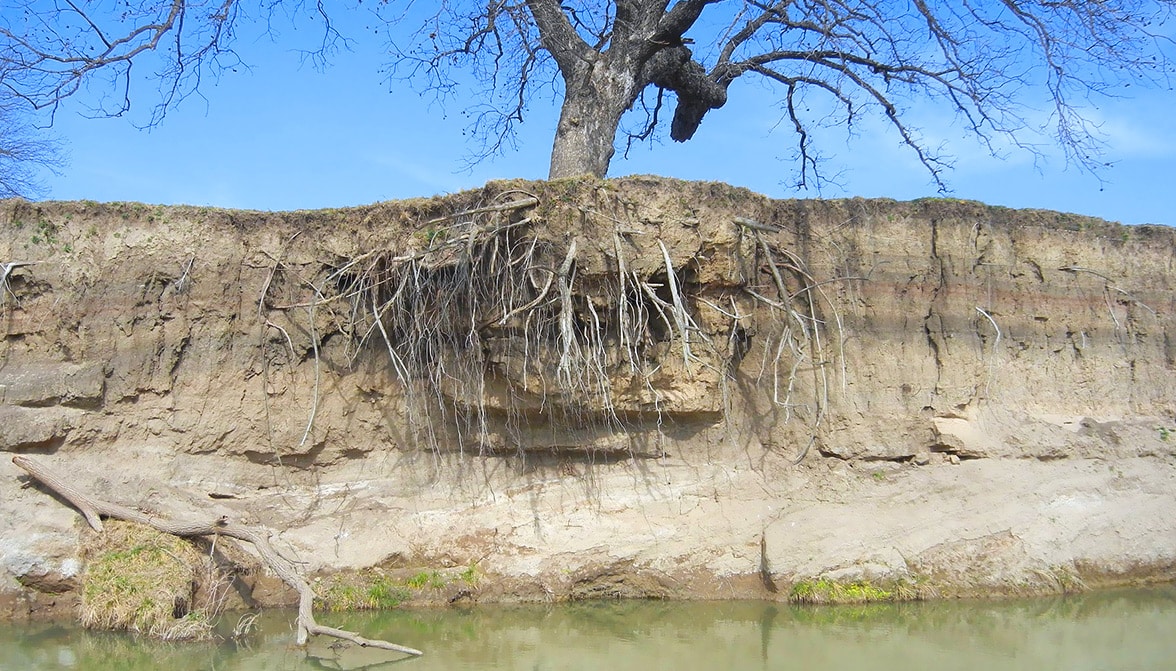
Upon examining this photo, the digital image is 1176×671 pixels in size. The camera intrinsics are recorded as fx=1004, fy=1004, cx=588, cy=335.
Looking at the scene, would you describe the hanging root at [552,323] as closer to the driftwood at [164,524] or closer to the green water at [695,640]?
the driftwood at [164,524]

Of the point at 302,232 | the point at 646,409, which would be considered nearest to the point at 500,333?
the point at 646,409

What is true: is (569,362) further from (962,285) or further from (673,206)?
(962,285)

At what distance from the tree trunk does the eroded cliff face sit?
1.92 metres

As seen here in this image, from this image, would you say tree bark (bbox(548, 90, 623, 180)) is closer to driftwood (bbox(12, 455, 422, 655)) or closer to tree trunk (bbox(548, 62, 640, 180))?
tree trunk (bbox(548, 62, 640, 180))

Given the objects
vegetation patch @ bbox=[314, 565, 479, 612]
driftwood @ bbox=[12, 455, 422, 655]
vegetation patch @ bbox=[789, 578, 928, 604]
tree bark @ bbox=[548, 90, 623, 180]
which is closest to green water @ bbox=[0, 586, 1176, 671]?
vegetation patch @ bbox=[789, 578, 928, 604]

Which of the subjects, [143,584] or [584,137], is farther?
[584,137]

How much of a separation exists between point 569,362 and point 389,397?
1713 mm

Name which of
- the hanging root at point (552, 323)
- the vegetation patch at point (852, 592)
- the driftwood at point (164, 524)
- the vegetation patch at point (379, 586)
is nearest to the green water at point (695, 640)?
the vegetation patch at point (852, 592)

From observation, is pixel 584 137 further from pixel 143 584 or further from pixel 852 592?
pixel 143 584

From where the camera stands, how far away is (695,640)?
6508mm

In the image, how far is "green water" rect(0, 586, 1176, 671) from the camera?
5965 millimetres

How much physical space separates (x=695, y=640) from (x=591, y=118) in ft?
17.0

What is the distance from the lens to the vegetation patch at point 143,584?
6547 millimetres

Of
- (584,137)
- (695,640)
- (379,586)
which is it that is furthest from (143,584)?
(584,137)
